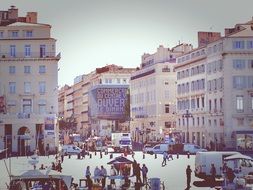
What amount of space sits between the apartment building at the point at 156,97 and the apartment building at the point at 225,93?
976cm

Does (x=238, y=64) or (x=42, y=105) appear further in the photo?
(x=238, y=64)

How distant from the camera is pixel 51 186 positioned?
18797mm

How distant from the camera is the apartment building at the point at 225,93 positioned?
5875cm

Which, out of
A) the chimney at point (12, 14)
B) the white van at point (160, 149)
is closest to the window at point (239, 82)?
the white van at point (160, 149)

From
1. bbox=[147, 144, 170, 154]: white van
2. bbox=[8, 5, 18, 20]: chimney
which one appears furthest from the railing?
bbox=[147, 144, 170, 154]: white van

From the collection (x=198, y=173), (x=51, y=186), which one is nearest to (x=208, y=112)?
(x=198, y=173)

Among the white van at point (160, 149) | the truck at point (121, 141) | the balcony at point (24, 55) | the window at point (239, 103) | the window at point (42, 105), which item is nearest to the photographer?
the white van at point (160, 149)

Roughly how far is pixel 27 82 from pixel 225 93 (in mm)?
18933

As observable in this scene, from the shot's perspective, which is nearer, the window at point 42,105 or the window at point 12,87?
the window at point 42,105

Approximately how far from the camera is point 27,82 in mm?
56469

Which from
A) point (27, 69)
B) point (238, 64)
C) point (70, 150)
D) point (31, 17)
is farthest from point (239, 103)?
point (31, 17)

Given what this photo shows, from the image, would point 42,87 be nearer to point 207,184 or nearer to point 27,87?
point 27,87

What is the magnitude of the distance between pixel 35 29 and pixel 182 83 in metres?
24.1

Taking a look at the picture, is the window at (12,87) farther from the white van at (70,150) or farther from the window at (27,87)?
the white van at (70,150)
